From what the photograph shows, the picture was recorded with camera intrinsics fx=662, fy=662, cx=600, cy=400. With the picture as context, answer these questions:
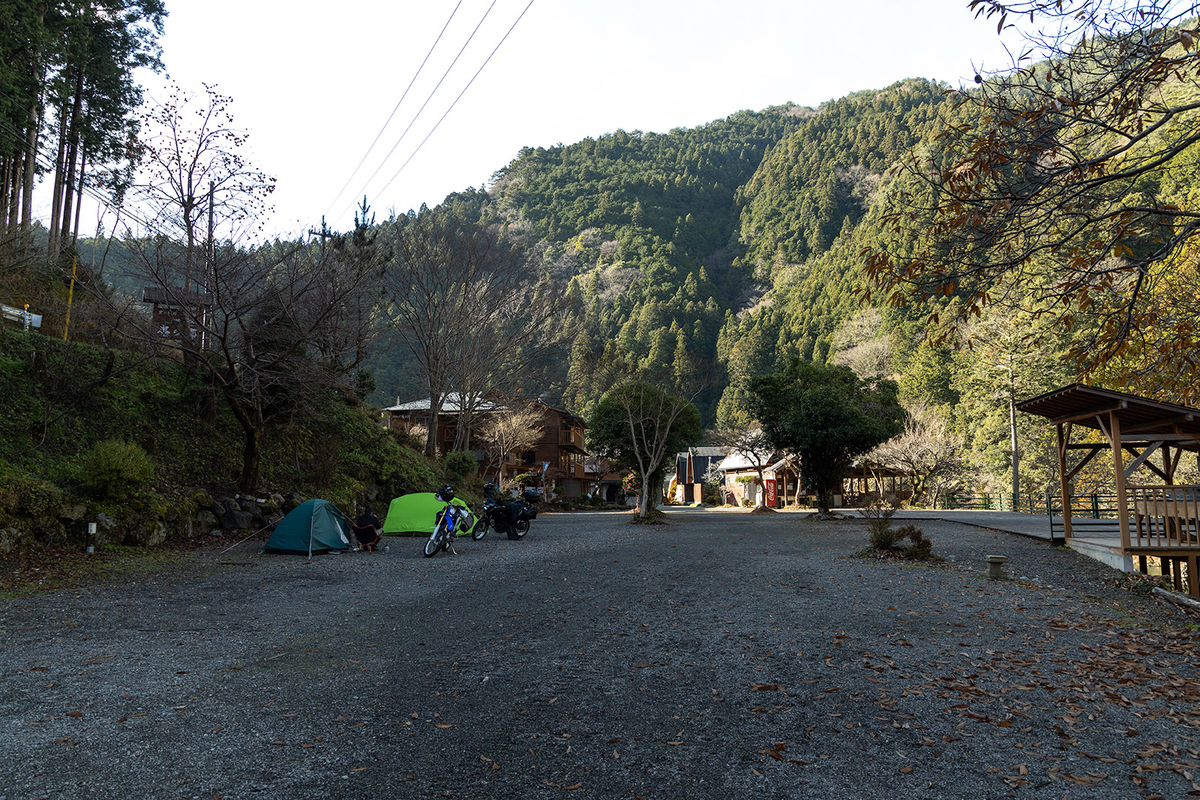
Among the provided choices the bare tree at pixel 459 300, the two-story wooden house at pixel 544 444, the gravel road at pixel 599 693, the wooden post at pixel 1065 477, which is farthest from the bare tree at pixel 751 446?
the gravel road at pixel 599 693

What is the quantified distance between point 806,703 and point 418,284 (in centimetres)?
2248

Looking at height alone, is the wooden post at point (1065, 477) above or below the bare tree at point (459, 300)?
below

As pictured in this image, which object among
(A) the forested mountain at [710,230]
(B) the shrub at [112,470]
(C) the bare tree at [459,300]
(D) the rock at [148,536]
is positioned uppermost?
(A) the forested mountain at [710,230]

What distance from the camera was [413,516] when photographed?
52.6 ft

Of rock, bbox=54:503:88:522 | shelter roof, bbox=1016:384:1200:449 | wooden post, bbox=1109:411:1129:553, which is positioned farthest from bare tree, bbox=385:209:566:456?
wooden post, bbox=1109:411:1129:553

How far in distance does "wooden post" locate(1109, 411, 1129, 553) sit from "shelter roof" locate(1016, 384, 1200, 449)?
24 centimetres

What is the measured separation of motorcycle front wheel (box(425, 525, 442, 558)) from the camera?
12414mm

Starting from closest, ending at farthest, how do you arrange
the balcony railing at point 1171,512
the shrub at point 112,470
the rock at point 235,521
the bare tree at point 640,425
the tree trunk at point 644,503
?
the balcony railing at point 1171,512 → the shrub at point 112,470 → the rock at point 235,521 → the tree trunk at point 644,503 → the bare tree at point 640,425

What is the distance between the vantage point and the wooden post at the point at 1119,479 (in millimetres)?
10953

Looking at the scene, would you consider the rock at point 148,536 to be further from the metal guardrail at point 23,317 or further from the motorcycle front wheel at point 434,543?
the metal guardrail at point 23,317

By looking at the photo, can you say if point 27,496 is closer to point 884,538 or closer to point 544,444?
point 884,538

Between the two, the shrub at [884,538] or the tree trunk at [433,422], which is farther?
the tree trunk at [433,422]

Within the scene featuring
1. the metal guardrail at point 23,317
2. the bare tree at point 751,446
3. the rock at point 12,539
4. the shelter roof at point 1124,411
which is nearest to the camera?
the rock at point 12,539

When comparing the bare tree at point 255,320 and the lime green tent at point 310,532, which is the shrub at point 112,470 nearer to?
the lime green tent at point 310,532
